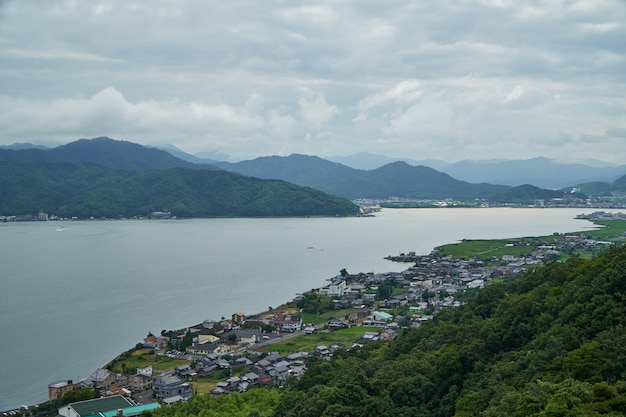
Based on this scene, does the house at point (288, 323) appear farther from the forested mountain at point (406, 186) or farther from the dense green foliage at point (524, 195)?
the forested mountain at point (406, 186)

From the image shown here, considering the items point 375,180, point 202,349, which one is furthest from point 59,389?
point 375,180

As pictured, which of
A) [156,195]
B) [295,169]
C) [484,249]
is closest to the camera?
[484,249]

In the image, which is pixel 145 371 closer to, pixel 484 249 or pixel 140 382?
pixel 140 382

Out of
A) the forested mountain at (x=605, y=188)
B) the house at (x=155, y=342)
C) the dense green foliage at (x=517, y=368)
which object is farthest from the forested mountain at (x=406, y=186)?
the dense green foliage at (x=517, y=368)

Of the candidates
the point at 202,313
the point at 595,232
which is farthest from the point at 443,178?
the point at 202,313

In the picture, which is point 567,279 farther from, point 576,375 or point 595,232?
point 595,232

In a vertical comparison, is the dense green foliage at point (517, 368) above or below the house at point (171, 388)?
above
